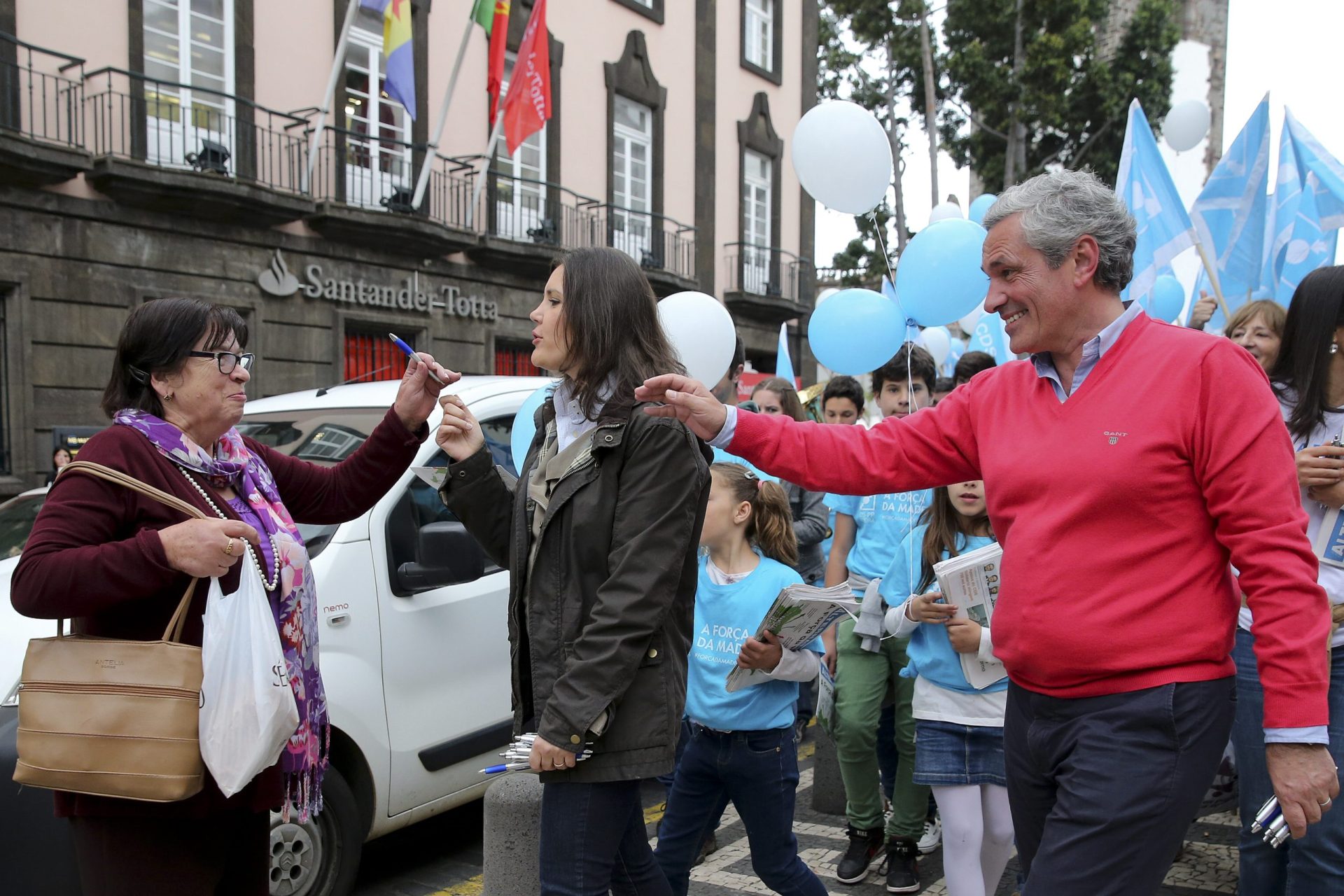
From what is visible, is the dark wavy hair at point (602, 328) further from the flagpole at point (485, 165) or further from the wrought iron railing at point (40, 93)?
the flagpole at point (485, 165)

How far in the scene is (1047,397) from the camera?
225 cm

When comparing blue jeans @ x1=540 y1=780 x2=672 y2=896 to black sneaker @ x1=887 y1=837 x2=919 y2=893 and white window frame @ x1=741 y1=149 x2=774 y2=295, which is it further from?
white window frame @ x1=741 y1=149 x2=774 y2=295

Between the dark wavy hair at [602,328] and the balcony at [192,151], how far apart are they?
409 inches

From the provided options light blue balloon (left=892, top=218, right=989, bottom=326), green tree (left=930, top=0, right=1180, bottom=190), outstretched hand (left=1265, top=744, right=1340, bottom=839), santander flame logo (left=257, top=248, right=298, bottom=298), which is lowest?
outstretched hand (left=1265, top=744, right=1340, bottom=839)

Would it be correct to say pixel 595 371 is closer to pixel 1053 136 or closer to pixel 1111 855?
pixel 1111 855

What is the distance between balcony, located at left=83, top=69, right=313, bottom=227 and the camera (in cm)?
1155

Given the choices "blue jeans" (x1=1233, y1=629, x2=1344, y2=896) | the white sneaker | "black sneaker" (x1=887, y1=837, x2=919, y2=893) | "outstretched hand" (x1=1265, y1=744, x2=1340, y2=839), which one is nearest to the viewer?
"outstretched hand" (x1=1265, y1=744, x2=1340, y2=839)

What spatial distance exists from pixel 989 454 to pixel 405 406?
153cm

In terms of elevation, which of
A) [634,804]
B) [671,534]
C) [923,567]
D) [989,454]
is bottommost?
[634,804]

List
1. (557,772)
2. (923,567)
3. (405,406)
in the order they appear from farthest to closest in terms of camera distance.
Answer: (923,567) < (405,406) < (557,772)

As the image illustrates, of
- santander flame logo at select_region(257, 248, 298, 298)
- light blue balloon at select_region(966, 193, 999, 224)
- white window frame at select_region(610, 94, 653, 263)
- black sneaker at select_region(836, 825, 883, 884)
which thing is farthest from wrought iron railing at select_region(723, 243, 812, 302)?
black sneaker at select_region(836, 825, 883, 884)

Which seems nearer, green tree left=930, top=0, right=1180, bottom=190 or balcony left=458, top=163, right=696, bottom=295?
balcony left=458, top=163, right=696, bottom=295

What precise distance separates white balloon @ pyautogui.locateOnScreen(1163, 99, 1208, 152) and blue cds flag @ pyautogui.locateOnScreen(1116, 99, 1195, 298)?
5543 mm

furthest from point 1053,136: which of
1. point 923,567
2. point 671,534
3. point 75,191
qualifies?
point 671,534
